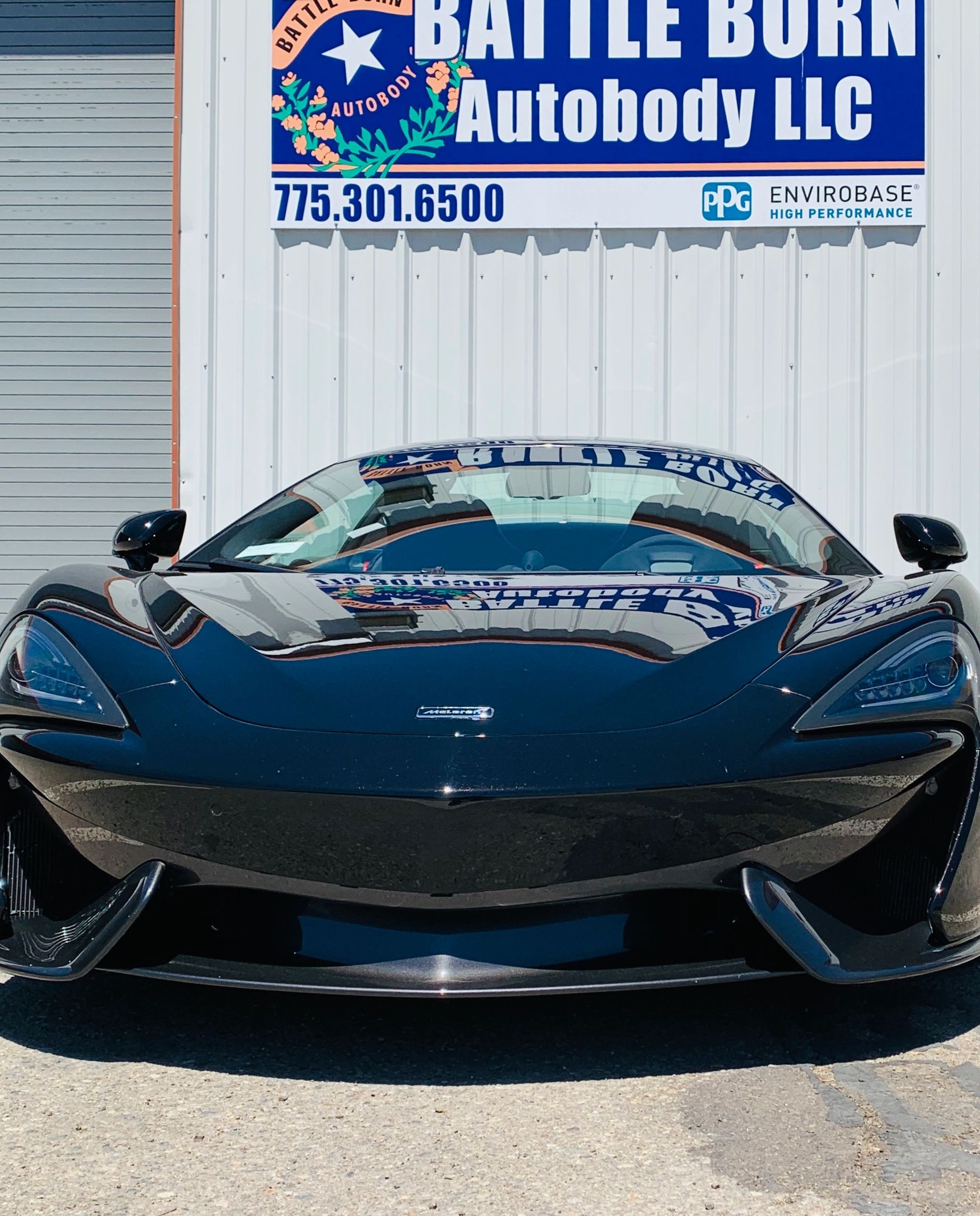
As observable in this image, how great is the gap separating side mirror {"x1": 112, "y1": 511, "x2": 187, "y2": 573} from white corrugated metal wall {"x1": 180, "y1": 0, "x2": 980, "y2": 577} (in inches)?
74.9

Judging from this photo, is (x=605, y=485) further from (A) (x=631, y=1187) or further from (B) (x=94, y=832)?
(A) (x=631, y=1187)

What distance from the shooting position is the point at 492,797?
1.86 metres

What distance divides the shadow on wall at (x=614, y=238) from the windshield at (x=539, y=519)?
171 centimetres

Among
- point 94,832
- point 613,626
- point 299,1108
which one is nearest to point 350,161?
point 613,626

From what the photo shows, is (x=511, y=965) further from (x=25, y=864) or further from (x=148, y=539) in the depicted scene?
(x=148, y=539)

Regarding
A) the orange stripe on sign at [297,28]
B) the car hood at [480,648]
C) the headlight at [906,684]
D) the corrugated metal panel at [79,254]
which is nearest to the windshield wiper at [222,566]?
the car hood at [480,648]

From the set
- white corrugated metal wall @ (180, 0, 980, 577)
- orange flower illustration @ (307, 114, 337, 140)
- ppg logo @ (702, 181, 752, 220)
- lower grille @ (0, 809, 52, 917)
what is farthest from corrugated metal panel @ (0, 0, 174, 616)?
lower grille @ (0, 809, 52, 917)

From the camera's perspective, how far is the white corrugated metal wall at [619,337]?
507 cm

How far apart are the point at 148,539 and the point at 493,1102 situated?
1.75 m

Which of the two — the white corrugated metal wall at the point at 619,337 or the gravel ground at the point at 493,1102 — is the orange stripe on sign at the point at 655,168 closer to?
the white corrugated metal wall at the point at 619,337

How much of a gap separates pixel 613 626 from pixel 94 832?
914 millimetres

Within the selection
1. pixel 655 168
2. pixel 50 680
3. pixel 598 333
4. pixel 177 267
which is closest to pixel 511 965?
pixel 50 680

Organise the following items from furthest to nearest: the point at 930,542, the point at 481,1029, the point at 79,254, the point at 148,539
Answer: the point at 79,254
the point at 148,539
the point at 930,542
the point at 481,1029

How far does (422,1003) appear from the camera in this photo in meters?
2.25
